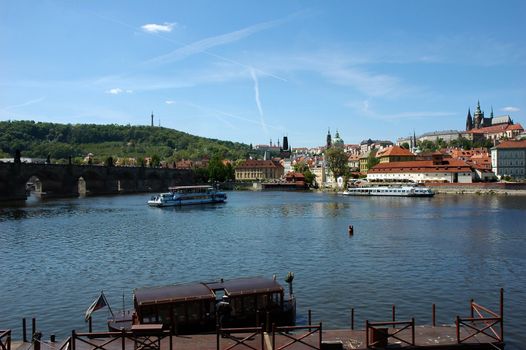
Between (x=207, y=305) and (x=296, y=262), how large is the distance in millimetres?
20714

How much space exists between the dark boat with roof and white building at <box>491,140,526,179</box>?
532ft

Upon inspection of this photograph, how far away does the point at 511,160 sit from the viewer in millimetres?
171625

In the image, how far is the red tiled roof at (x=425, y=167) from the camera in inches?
6609

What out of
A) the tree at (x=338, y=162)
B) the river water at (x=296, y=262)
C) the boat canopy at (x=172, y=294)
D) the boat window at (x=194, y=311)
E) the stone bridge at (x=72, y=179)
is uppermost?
the tree at (x=338, y=162)

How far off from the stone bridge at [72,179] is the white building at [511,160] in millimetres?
112947

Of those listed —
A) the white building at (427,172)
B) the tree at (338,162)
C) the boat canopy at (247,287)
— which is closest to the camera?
the boat canopy at (247,287)

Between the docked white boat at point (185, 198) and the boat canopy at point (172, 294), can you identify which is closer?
the boat canopy at point (172, 294)

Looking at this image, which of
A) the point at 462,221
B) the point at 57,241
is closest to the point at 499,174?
the point at 462,221

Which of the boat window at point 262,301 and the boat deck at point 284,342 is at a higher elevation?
the boat window at point 262,301

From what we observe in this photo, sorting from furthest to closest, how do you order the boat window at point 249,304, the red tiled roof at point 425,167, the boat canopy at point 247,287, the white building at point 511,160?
the white building at point 511,160, the red tiled roof at point 425,167, the boat canopy at point 247,287, the boat window at point 249,304

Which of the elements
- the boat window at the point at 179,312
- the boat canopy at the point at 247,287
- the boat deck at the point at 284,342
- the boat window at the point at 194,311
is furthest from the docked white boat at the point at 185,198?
the boat deck at the point at 284,342

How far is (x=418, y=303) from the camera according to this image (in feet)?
104

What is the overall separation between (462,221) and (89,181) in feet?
404

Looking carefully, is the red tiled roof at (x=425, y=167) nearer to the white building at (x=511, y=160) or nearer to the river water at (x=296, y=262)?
the white building at (x=511, y=160)
